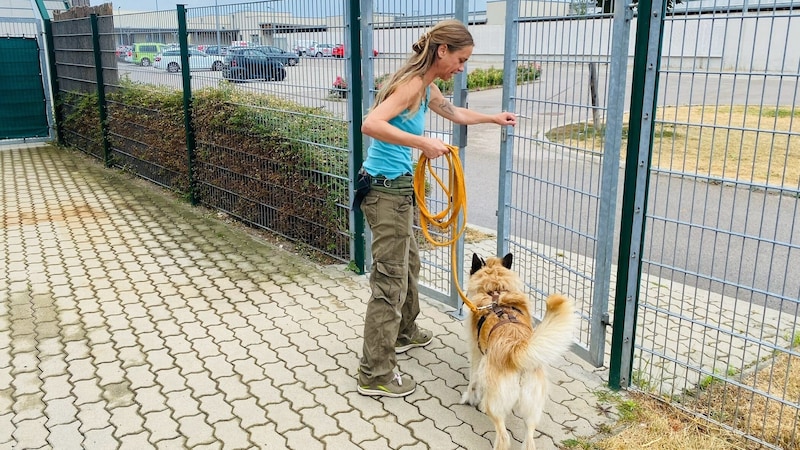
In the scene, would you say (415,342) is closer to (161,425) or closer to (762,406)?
(161,425)

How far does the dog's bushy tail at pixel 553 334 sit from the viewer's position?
297cm

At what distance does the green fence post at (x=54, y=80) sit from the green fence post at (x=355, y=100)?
33.0 feet

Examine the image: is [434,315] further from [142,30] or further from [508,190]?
[142,30]

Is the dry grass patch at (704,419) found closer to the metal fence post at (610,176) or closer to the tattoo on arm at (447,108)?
the metal fence post at (610,176)

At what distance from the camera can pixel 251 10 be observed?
6.85 metres

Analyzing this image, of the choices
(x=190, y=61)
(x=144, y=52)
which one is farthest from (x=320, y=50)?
(x=144, y=52)

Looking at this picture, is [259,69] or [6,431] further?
[259,69]

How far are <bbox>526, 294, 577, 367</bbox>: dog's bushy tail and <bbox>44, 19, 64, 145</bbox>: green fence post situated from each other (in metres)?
13.1

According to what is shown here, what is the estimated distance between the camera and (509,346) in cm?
322

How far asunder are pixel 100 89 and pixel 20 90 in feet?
12.9

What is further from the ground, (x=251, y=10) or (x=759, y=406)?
(x=251, y=10)

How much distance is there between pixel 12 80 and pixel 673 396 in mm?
13965

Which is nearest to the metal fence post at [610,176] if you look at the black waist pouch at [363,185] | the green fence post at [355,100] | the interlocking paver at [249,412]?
the black waist pouch at [363,185]

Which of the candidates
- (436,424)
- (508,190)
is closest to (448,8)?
(508,190)
